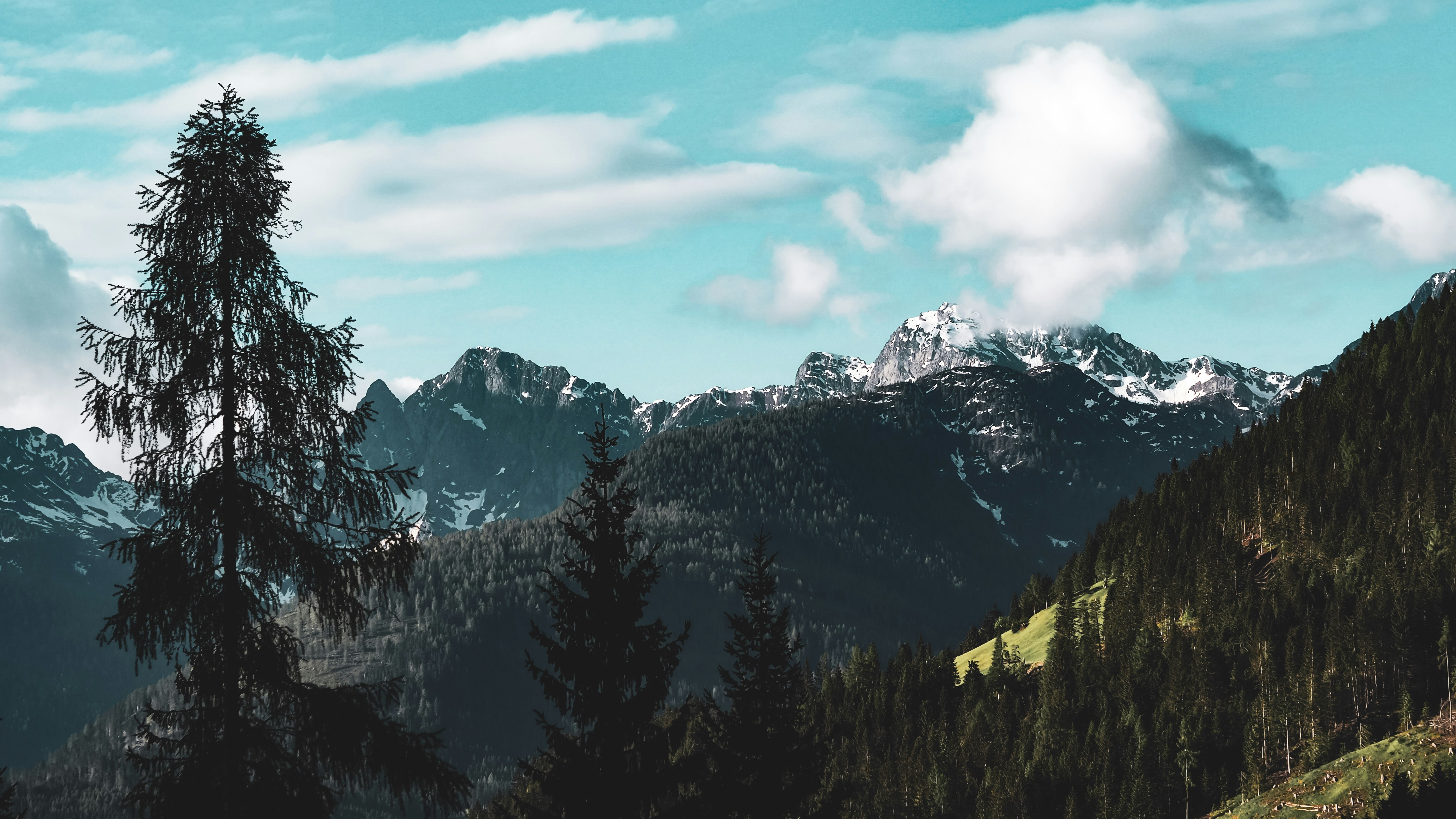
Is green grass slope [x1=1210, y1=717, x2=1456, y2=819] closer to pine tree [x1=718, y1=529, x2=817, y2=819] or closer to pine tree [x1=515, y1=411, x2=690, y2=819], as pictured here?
pine tree [x1=718, y1=529, x2=817, y2=819]

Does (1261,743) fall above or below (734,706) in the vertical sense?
below

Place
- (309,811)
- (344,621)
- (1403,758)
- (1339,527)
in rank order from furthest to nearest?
(1339,527)
(1403,758)
(344,621)
(309,811)

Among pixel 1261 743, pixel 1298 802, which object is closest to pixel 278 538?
pixel 1298 802

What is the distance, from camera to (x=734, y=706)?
43906mm

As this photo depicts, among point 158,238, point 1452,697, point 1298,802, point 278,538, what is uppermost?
point 158,238

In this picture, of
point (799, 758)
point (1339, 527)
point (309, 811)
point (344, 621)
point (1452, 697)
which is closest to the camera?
point (309, 811)

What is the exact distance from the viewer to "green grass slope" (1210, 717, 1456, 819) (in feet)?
351

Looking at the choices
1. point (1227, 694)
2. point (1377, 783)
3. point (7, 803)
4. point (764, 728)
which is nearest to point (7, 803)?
point (7, 803)

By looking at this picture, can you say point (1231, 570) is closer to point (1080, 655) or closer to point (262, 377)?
point (1080, 655)

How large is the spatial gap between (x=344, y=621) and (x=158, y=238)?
683cm

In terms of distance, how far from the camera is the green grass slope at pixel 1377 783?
351 ft

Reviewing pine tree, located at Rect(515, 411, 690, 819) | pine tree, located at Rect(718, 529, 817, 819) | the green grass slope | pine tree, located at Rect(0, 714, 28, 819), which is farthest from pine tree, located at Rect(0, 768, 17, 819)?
the green grass slope

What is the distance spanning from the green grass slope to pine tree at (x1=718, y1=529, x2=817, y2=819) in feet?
267

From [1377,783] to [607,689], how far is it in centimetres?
12475
